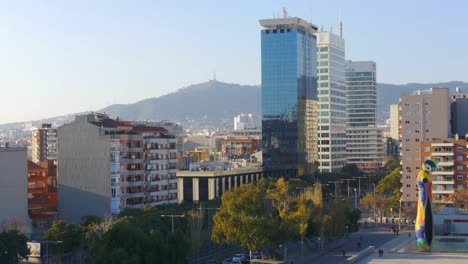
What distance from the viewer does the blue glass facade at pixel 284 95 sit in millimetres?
144500

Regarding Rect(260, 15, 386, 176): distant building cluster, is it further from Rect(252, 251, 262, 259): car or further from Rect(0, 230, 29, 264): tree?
Rect(0, 230, 29, 264): tree

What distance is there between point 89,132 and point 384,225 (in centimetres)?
3947

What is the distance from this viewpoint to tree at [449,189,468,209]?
322 ft

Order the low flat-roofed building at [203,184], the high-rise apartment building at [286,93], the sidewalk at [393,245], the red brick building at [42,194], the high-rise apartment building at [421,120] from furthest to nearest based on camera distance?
the high-rise apartment building at [286,93] < the low flat-roofed building at [203,184] < the high-rise apartment building at [421,120] < the red brick building at [42,194] < the sidewalk at [393,245]

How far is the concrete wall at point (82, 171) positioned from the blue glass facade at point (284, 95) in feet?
194

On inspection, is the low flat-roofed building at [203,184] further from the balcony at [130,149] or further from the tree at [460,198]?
the tree at [460,198]

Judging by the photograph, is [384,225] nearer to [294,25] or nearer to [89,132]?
[89,132]

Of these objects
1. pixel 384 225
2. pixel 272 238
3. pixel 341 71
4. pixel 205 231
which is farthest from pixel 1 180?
pixel 341 71

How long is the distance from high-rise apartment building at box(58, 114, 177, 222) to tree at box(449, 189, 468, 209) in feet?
119

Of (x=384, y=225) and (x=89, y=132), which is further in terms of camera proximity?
(x=384, y=225)

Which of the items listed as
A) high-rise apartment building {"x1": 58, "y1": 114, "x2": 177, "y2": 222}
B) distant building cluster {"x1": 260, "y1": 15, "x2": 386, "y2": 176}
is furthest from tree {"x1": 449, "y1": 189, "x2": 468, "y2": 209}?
distant building cluster {"x1": 260, "y1": 15, "x2": 386, "y2": 176}

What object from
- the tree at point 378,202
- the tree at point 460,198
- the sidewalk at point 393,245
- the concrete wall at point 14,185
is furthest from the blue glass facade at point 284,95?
the concrete wall at point 14,185

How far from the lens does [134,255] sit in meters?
44.9

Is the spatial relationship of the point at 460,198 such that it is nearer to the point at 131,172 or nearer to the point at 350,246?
the point at 350,246
